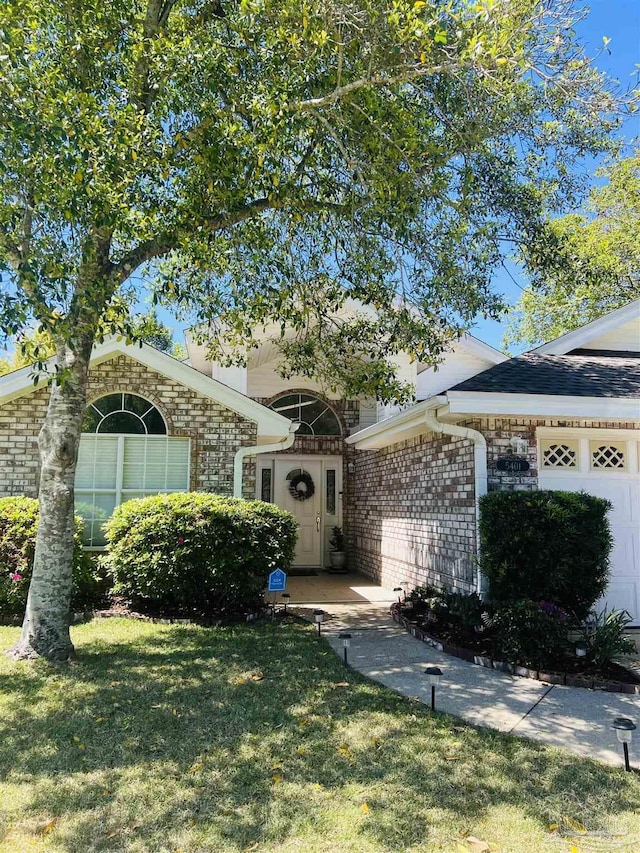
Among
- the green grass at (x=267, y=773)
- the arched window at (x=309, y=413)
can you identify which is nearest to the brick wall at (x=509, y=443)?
the green grass at (x=267, y=773)

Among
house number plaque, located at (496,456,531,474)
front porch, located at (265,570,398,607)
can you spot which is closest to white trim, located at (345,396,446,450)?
house number plaque, located at (496,456,531,474)

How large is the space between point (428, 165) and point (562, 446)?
3.78 m

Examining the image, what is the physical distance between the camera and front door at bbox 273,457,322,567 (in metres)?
13.2

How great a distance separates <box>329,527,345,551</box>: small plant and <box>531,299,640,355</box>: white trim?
5.64 m

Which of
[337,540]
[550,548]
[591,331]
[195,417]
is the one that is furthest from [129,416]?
[591,331]

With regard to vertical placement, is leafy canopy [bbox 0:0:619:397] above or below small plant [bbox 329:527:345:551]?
above

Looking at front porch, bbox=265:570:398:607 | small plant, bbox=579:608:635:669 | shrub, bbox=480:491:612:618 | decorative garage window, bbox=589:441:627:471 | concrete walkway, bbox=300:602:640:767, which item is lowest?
front porch, bbox=265:570:398:607

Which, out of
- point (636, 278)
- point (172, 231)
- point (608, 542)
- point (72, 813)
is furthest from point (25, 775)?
point (636, 278)

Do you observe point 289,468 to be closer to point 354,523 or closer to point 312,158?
point 354,523

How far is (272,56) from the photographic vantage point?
18.7 ft

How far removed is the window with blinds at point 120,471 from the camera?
369 inches

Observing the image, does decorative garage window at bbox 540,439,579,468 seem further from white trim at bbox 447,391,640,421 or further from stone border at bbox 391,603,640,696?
stone border at bbox 391,603,640,696

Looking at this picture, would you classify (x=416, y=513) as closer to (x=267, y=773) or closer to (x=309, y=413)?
(x=309, y=413)

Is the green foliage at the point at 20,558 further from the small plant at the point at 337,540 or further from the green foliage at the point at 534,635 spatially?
the small plant at the point at 337,540
